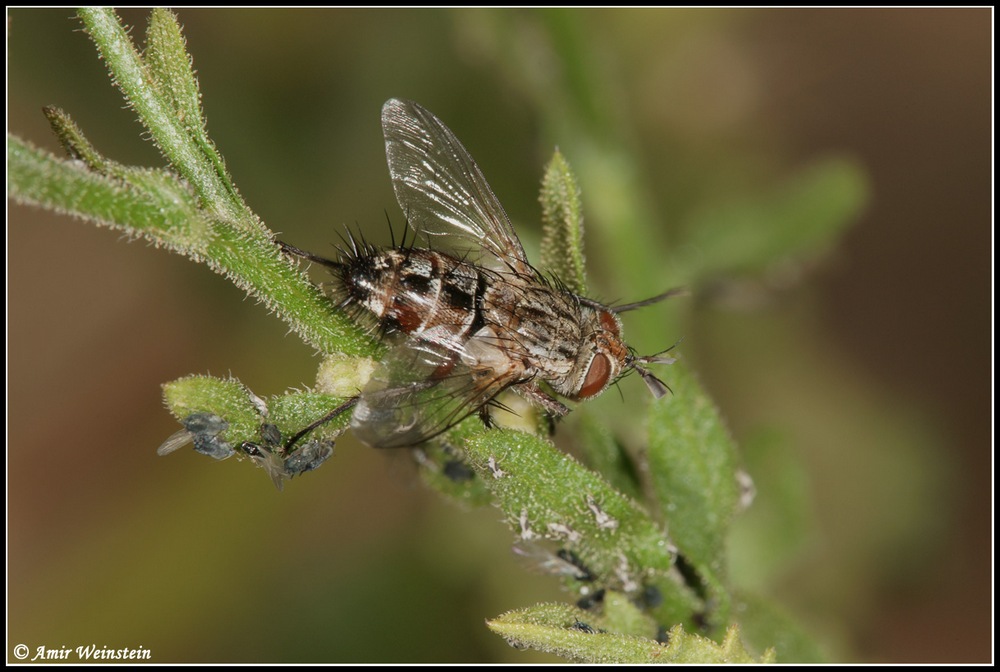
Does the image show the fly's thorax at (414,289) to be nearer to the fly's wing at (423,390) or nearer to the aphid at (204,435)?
the fly's wing at (423,390)

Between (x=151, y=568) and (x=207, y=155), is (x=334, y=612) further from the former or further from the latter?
(x=207, y=155)

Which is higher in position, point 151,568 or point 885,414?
point 885,414

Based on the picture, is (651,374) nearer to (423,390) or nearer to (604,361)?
(604,361)

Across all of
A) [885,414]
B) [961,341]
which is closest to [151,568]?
[885,414]

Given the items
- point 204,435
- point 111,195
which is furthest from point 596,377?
point 111,195

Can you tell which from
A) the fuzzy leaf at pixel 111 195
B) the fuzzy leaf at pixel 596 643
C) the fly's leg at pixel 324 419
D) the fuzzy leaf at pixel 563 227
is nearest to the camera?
the fuzzy leaf at pixel 111 195

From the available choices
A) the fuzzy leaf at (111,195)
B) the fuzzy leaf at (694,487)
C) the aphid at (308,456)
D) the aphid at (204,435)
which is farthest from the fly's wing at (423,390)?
the fuzzy leaf at (111,195)
